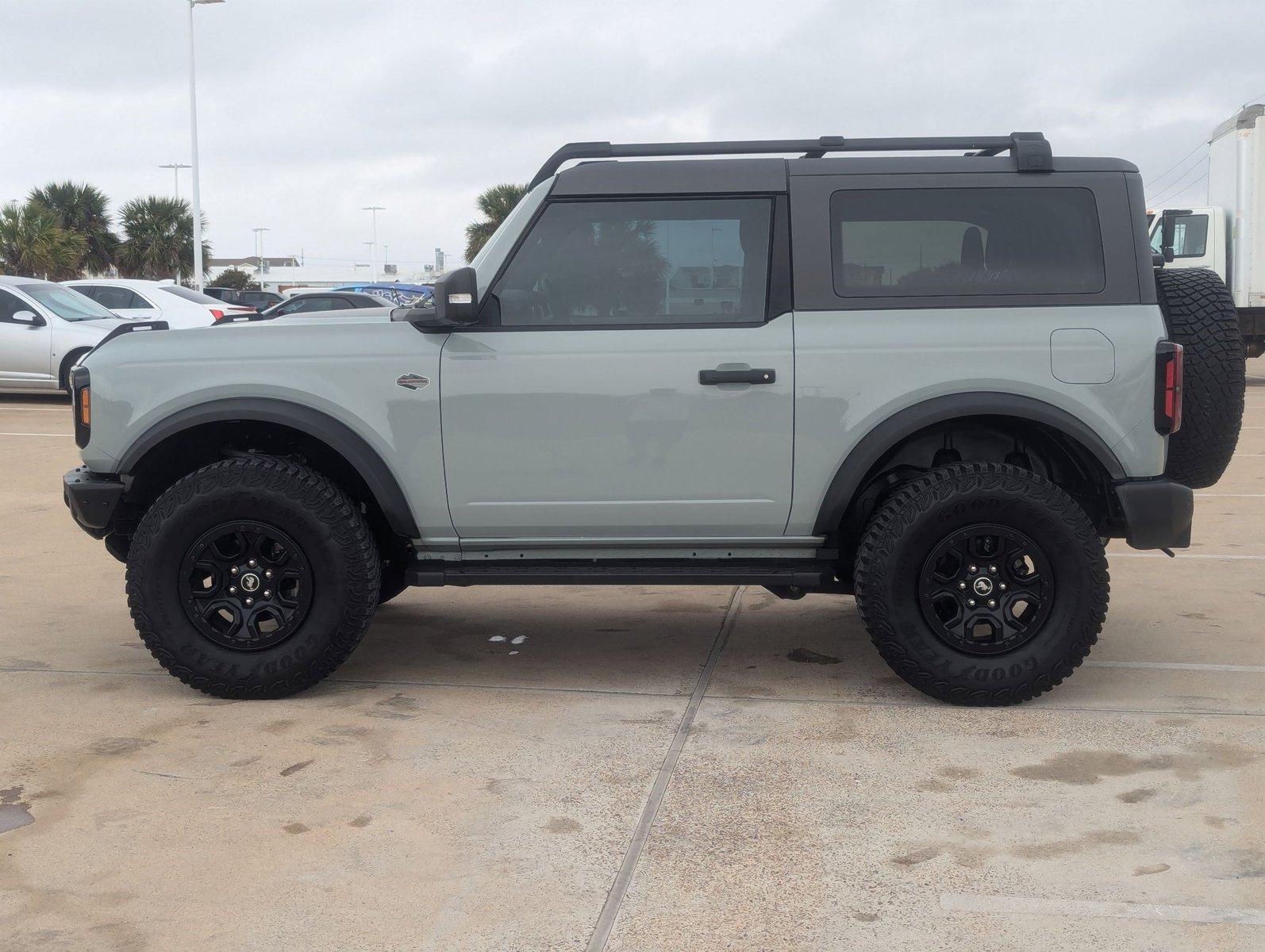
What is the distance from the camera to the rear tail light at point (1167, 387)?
15.4ft

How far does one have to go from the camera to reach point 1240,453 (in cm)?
1177

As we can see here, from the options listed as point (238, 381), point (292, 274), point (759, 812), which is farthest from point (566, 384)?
point (292, 274)

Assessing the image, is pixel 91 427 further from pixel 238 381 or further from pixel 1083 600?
pixel 1083 600

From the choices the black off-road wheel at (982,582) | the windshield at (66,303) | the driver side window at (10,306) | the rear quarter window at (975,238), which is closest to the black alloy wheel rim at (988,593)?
the black off-road wheel at (982,582)

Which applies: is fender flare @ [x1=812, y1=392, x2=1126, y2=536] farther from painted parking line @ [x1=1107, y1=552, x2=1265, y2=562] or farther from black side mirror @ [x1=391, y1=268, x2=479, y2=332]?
painted parking line @ [x1=1107, y1=552, x2=1265, y2=562]

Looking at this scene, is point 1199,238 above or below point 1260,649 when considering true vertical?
above

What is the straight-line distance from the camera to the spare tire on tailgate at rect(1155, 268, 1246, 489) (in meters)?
4.95

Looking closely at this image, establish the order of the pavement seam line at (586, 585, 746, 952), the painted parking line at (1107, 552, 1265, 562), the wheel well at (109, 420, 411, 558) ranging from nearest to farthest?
the pavement seam line at (586, 585, 746, 952)
the wheel well at (109, 420, 411, 558)
the painted parking line at (1107, 552, 1265, 562)

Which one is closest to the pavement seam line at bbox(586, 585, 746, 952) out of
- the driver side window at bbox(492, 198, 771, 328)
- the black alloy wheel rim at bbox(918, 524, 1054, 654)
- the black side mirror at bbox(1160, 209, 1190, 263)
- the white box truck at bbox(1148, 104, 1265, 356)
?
the black alloy wheel rim at bbox(918, 524, 1054, 654)

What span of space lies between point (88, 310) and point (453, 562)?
14.5 meters

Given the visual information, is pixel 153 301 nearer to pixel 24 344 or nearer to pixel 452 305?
pixel 24 344

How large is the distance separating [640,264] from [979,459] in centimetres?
146

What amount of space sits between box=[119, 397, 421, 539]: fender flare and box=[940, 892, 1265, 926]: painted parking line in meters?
2.45

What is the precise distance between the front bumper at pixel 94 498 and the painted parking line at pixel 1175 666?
3773 millimetres
